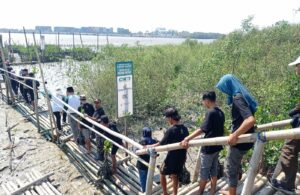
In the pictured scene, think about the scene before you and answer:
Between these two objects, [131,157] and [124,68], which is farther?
[131,157]

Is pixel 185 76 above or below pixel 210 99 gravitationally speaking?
below

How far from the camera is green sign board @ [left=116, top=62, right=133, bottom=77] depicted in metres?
6.03

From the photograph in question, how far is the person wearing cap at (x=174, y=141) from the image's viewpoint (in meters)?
3.72

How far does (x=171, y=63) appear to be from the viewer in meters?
15.8

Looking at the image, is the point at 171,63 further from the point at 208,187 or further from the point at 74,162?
the point at 208,187

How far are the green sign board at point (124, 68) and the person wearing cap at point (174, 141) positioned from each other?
100 inches

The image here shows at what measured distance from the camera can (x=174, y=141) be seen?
12.2ft

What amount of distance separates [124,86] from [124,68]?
0.40 m

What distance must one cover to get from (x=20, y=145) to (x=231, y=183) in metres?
6.54

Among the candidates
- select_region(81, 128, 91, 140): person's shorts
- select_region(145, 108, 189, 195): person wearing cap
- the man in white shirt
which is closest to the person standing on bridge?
select_region(145, 108, 189, 195): person wearing cap

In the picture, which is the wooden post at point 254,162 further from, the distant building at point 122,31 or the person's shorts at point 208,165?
the distant building at point 122,31

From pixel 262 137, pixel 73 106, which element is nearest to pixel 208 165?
pixel 262 137

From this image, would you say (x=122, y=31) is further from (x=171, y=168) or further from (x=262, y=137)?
(x=262, y=137)

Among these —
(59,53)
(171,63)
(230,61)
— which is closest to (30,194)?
(230,61)
